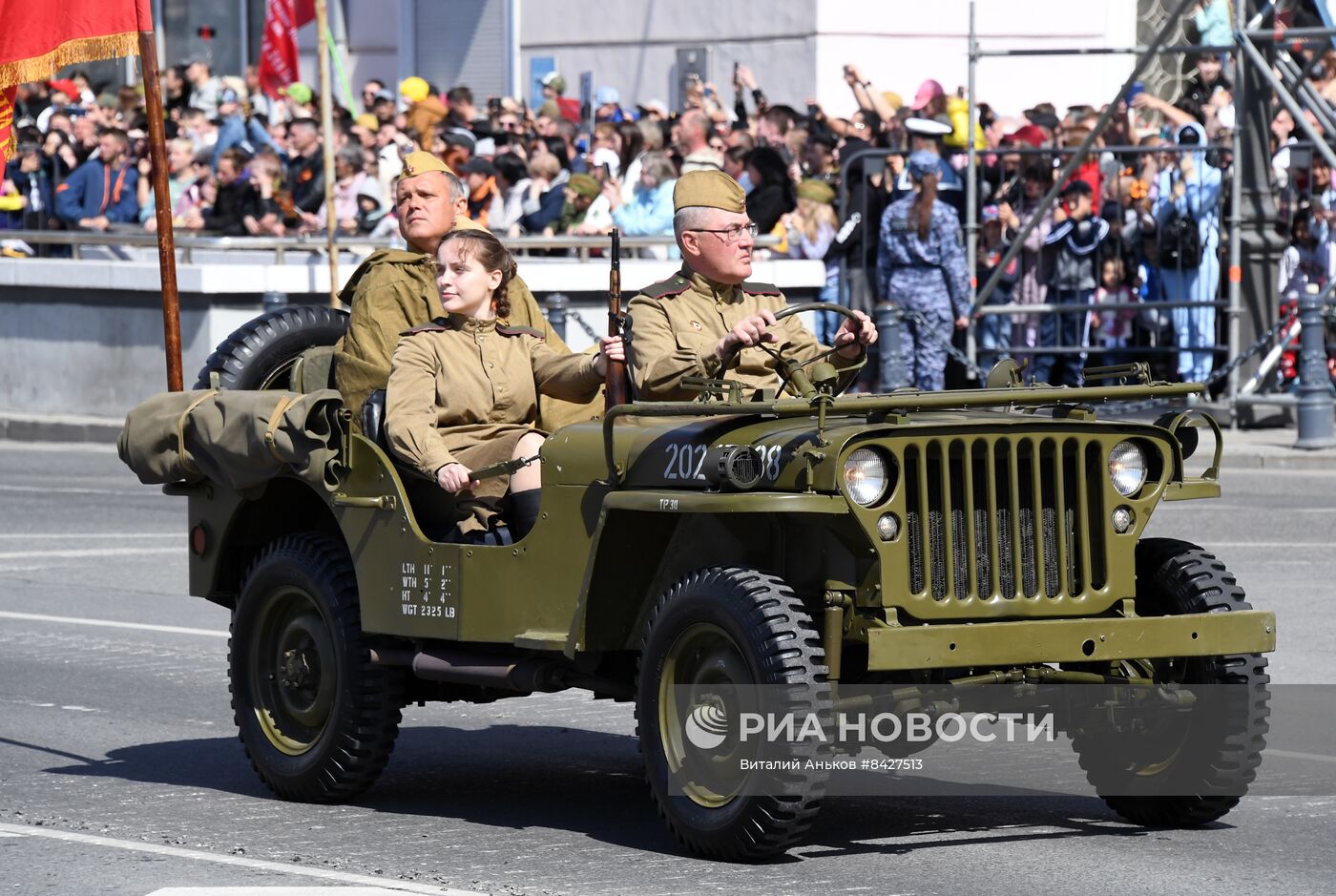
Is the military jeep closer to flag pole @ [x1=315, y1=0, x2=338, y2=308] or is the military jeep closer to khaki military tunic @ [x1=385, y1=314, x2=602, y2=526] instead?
khaki military tunic @ [x1=385, y1=314, x2=602, y2=526]

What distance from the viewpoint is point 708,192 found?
788 centimetres

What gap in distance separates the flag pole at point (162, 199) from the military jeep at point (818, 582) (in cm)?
146

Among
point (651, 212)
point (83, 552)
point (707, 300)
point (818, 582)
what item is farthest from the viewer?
point (651, 212)

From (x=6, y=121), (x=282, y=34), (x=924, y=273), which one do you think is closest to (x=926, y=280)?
(x=924, y=273)

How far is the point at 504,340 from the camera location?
8.05 metres

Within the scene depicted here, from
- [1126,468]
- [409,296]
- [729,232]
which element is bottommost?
[1126,468]

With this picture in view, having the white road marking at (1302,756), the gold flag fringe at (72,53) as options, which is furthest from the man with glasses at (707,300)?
the gold flag fringe at (72,53)

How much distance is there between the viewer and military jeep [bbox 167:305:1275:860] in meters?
6.55

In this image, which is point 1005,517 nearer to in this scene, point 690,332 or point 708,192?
point 690,332

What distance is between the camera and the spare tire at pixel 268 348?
29.0 feet

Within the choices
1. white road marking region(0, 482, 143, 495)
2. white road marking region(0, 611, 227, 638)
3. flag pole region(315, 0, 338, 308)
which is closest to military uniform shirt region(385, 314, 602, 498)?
white road marking region(0, 611, 227, 638)

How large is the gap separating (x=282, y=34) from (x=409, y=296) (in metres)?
20.2

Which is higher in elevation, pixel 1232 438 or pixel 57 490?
pixel 1232 438

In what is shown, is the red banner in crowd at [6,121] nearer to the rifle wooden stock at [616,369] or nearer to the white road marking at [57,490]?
the rifle wooden stock at [616,369]
